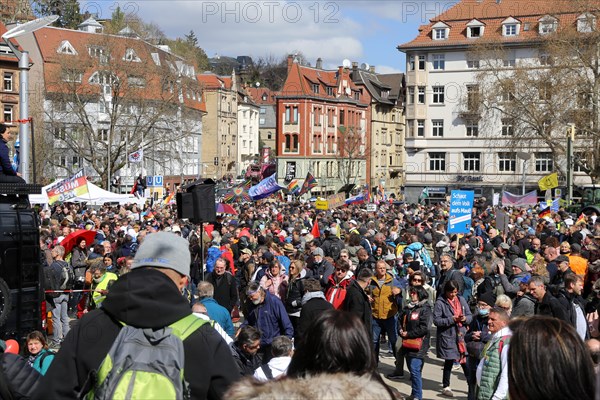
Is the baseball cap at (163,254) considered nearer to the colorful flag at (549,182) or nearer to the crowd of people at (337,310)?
the crowd of people at (337,310)

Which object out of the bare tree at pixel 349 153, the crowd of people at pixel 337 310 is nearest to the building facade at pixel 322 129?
the bare tree at pixel 349 153

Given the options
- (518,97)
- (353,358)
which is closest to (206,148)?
(518,97)

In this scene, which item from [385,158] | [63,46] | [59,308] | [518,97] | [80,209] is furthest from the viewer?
[385,158]

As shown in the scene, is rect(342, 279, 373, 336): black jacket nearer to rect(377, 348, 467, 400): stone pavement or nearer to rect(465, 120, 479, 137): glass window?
rect(377, 348, 467, 400): stone pavement

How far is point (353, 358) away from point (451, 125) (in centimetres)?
6714

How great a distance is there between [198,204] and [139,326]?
8.20 m

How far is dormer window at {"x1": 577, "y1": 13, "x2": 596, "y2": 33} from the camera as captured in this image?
47656 millimetres

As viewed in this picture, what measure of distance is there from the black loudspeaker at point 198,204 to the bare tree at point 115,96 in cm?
3686

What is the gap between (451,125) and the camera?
69062 millimetres

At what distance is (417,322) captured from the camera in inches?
417

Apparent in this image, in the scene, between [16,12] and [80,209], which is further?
[16,12]

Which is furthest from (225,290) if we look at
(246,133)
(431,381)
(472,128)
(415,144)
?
(246,133)

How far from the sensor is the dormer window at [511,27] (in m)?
66.3

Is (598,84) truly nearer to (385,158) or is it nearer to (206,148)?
(385,158)
